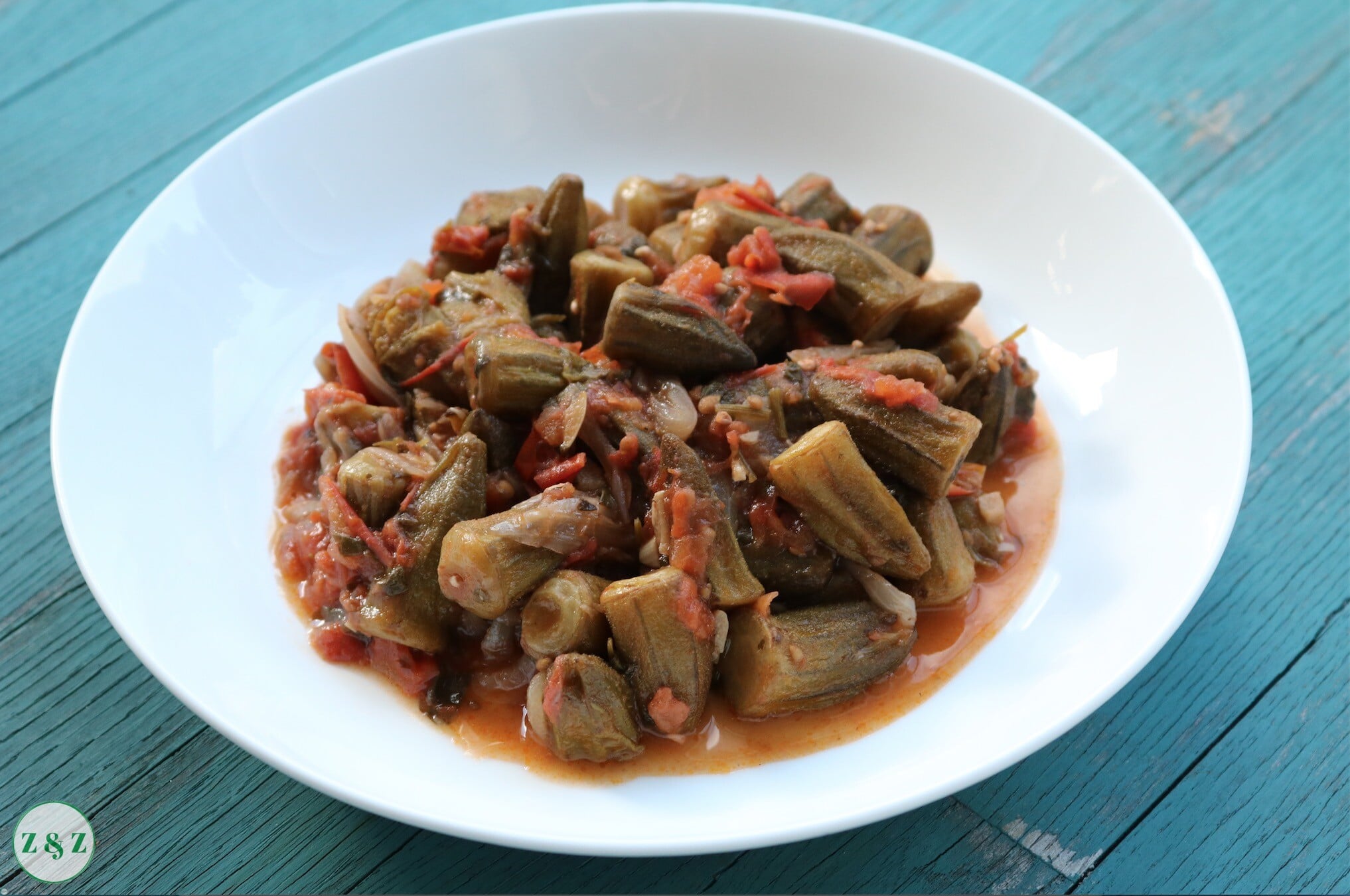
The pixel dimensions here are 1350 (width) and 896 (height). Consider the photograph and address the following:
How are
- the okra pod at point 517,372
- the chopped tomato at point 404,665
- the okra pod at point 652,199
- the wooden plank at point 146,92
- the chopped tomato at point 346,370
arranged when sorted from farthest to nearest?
the wooden plank at point 146,92, the okra pod at point 652,199, the chopped tomato at point 346,370, the okra pod at point 517,372, the chopped tomato at point 404,665

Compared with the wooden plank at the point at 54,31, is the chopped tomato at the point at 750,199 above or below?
below

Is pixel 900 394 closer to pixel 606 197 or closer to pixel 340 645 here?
pixel 340 645

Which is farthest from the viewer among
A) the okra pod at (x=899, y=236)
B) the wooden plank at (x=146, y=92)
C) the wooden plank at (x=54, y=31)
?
the wooden plank at (x=54, y=31)

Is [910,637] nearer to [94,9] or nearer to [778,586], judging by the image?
[778,586]

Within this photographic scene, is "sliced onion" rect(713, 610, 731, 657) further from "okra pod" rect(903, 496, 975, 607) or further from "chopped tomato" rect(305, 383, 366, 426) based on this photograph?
"chopped tomato" rect(305, 383, 366, 426)

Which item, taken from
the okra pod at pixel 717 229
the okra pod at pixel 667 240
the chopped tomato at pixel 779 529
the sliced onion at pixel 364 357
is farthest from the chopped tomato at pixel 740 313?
the sliced onion at pixel 364 357

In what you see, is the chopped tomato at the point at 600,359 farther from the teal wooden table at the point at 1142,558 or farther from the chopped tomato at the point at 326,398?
the teal wooden table at the point at 1142,558

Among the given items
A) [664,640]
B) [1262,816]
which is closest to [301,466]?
[664,640]
